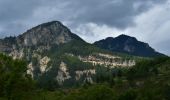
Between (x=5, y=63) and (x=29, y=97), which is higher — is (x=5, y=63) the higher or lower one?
the higher one

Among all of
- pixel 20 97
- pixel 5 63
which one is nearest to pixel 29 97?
pixel 20 97

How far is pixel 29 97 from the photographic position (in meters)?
81.8

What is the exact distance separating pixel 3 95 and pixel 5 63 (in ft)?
22.6

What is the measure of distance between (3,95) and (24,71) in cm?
668

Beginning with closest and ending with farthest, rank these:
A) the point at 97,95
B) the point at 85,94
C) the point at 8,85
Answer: the point at 8,85 < the point at 97,95 < the point at 85,94

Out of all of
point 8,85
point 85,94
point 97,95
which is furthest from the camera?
point 85,94

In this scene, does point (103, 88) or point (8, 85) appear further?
point (103, 88)

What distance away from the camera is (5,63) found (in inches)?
3300

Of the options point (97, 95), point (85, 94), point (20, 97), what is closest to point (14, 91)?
point (20, 97)

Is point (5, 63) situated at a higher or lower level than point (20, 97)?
higher

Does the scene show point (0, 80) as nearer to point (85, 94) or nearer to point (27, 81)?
point (27, 81)

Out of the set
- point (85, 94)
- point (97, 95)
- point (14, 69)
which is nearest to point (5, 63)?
point (14, 69)

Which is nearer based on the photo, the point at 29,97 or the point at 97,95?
the point at 29,97

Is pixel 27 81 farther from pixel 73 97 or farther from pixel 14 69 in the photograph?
pixel 73 97
